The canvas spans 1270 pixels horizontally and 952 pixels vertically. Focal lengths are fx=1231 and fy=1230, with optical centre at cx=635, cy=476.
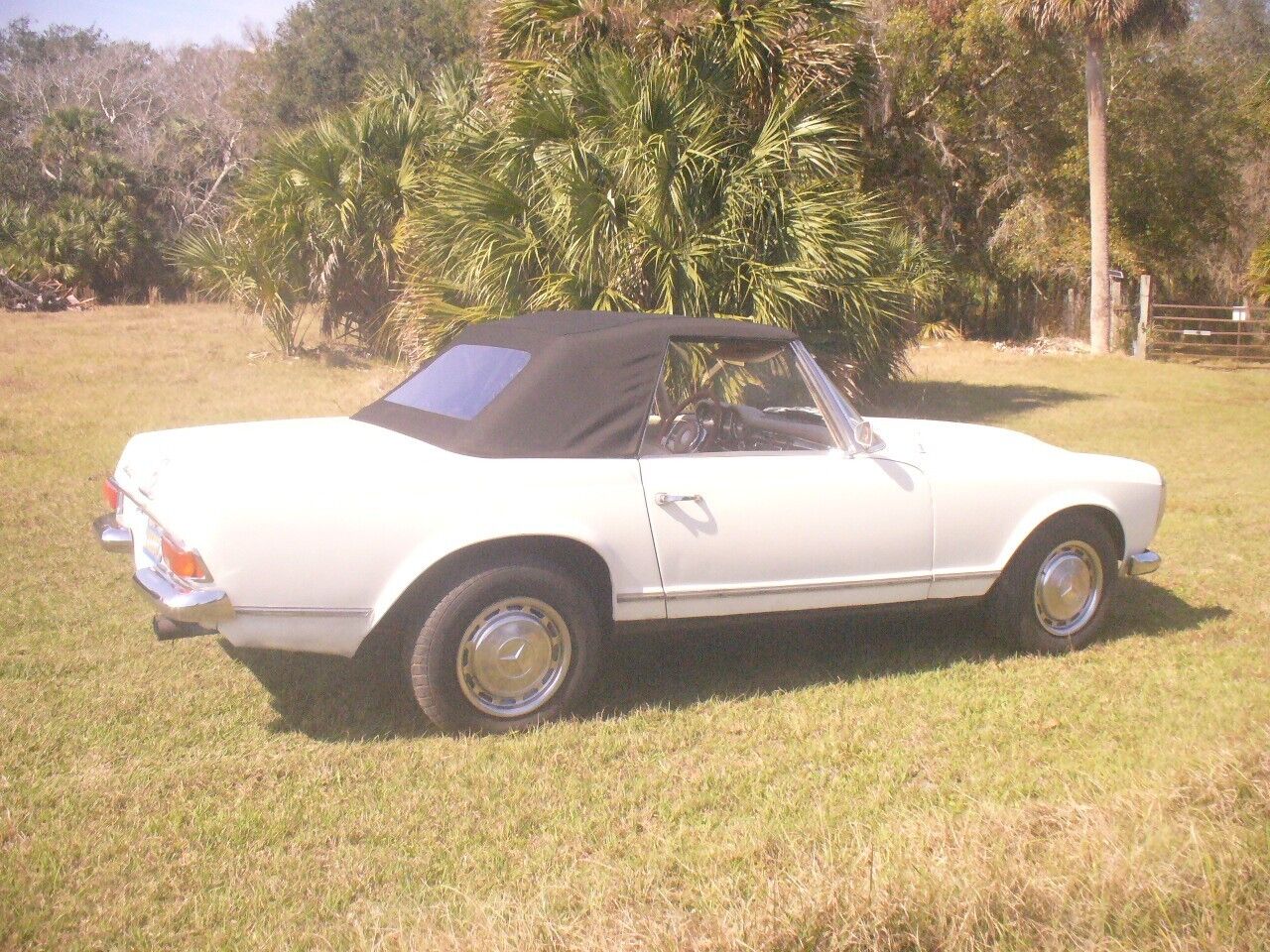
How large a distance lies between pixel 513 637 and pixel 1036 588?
236 cm

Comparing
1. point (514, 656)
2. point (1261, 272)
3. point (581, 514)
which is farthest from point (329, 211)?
point (1261, 272)

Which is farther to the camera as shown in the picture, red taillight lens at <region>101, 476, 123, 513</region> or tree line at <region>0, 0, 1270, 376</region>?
tree line at <region>0, 0, 1270, 376</region>

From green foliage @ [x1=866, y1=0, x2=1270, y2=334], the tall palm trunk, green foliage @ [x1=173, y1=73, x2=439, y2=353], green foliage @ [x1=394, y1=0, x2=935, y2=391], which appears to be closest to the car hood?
green foliage @ [x1=394, y1=0, x2=935, y2=391]

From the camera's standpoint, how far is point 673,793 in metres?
3.85

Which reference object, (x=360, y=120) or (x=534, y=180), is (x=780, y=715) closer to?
(x=534, y=180)

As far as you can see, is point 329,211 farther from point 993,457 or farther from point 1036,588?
point 1036,588

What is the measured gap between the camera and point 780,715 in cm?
456

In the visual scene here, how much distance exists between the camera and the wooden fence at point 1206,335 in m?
23.2

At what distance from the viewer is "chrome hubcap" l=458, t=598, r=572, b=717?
13.6 feet

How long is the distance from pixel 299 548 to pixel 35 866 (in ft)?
3.78

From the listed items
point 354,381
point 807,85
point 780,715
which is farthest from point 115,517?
point 354,381

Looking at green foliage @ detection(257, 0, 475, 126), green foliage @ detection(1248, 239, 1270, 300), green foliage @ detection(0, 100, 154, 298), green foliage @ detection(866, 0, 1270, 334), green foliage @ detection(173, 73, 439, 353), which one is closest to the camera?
green foliage @ detection(173, 73, 439, 353)

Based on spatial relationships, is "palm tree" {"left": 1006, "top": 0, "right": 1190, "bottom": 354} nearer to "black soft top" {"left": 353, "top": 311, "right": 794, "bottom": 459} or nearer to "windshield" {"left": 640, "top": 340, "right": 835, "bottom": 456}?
"windshield" {"left": 640, "top": 340, "right": 835, "bottom": 456}

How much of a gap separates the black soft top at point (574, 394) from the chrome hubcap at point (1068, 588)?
5.01 feet
